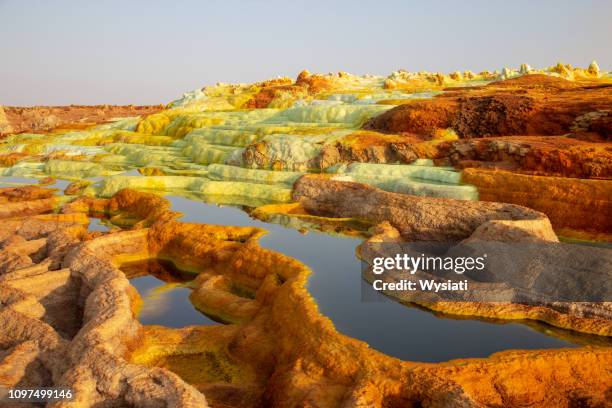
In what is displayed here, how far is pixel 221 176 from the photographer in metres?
19.2

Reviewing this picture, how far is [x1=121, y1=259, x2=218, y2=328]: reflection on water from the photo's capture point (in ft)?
27.5

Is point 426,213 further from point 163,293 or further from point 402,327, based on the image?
point 163,293

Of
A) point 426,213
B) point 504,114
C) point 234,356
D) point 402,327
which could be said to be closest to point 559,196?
point 426,213

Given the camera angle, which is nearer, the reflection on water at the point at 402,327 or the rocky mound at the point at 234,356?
the rocky mound at the point at 234,356

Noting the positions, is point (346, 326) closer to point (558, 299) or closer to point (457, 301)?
point (457, 301)

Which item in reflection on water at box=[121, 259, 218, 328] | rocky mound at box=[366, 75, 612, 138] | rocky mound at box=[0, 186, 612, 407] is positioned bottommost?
reflection on water at box=[121, 259, 218, 328]

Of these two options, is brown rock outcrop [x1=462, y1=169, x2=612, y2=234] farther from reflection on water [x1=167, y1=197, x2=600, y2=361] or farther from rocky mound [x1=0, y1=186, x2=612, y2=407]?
rocky mound [x1=0, y1=186, x2=612, y2=407]

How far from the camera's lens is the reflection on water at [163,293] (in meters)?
8.39

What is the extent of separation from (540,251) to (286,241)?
17.5 feet

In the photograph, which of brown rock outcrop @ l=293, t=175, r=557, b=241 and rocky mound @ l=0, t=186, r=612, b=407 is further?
brown rock outcrop @ l=293, t=175, r=557, b=241

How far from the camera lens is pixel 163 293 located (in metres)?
9.56

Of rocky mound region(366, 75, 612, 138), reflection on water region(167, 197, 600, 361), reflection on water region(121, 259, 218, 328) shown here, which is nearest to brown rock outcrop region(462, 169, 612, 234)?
reflection on water region(167, 197, 600, 361)

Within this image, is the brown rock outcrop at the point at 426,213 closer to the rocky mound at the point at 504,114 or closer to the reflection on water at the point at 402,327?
the reflection on water at the point at 402,327

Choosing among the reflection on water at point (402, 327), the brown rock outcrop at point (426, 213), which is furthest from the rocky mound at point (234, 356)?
the brown rock outcrop at point (426, 213)
